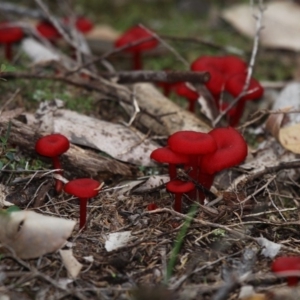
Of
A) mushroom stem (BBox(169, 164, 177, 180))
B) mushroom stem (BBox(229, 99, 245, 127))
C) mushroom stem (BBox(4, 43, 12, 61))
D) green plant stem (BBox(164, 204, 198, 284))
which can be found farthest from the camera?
mushroom stem (BBox(4, 43, 12, 61))

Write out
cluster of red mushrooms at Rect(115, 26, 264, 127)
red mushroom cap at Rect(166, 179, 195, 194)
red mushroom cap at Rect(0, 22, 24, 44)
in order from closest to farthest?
red mushroom cap at Rect(166, 179, 195, 194), cluster of red mushrooms at Rect(115, 26, 264, 127), red mushroom cap at Rect(0, 22, 24, 44)

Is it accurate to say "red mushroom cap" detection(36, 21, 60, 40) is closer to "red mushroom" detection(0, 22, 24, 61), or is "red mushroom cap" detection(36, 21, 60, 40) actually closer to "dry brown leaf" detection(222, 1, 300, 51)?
"red mushroom" detection(0, 22, 24, 61)

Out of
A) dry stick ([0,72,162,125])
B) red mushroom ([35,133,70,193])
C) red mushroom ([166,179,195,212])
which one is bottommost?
dry stick ([0,72,162,125])

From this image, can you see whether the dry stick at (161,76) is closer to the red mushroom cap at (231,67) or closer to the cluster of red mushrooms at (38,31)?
the red mushroom cap at (231,67)

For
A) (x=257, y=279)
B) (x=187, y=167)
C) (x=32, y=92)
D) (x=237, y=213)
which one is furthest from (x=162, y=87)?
(x=257, y=279)

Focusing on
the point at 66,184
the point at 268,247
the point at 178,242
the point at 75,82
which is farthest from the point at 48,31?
the point at 268,247

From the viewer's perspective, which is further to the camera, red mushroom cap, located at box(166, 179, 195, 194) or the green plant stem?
red mushroom cap, located at box(166, 179, 195, 194)

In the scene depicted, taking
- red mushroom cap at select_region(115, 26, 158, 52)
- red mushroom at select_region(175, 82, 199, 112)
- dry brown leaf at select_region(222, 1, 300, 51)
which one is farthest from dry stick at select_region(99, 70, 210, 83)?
dry brown leaf at select_region(222, 1, 300, 51)

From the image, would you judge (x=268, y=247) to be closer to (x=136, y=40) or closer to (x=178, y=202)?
(x=178, y=202)
